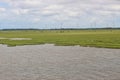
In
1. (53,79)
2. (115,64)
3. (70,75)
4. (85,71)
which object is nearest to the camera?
(53,79)

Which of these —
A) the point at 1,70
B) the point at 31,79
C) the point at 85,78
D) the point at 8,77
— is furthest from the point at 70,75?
the point at 1,70

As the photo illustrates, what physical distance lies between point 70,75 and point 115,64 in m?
8.16

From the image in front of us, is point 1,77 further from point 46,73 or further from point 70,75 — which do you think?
point 70,75

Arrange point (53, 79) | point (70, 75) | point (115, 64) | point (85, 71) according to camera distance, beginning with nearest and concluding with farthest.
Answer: point (53, 79) → point (70, 75) → point (85, 71) → point (115, 64)

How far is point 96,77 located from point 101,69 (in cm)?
445

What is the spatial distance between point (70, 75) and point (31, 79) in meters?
3.94

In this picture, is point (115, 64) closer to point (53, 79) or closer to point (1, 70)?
point (53, 79)

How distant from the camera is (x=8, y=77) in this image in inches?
1021

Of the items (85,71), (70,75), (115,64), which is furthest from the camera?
(115,64)

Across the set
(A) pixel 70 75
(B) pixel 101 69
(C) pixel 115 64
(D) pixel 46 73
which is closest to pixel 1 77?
(D) pixel 46 73

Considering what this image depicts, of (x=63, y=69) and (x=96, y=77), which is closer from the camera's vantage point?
(x=96, y=77)

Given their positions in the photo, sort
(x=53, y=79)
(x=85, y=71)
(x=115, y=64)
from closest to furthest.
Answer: (x=53, y=79) < (x=85, y=71) < (x=115, y=64)

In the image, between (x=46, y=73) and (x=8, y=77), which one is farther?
(x=46, y=73)

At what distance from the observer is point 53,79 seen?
24656 millimetres
